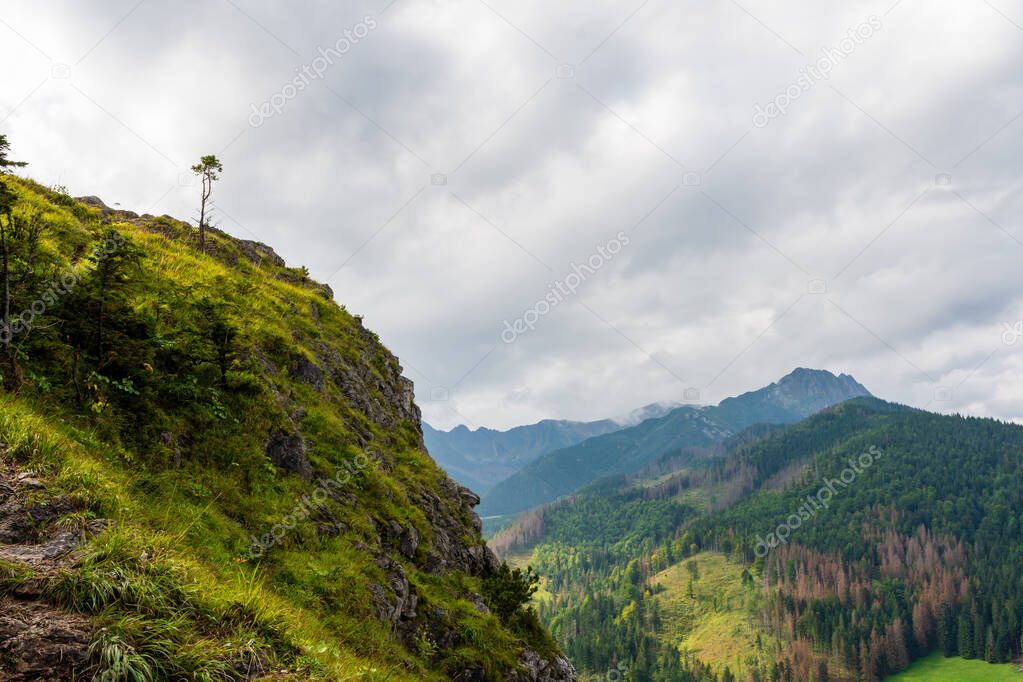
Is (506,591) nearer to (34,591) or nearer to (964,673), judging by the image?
(34,591)

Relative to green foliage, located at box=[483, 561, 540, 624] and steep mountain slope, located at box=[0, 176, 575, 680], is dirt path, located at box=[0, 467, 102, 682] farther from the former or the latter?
green foliage, located at box=[483, 561, 540, 624]

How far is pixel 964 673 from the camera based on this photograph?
623 ft

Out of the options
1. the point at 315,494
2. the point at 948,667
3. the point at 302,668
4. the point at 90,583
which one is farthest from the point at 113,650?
the point at 948,667

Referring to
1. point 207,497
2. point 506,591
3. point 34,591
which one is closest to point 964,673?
point 506,591

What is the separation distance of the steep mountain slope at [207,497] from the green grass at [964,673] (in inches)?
9586

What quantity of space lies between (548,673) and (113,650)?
21.3 metres

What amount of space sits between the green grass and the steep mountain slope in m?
243

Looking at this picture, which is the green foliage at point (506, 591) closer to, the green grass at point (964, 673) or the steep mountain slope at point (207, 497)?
the steep mountain slope at point (207, 497)

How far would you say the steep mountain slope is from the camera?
6641 millimetres

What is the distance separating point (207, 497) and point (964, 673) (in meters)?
268

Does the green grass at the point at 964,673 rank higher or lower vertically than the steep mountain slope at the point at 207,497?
lower

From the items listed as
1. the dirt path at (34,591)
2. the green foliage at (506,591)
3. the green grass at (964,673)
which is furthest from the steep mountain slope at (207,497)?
the green grass at (964,673)

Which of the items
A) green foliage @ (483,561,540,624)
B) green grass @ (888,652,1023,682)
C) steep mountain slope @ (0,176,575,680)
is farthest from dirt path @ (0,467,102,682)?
green grass @ (888,652,1023,682)

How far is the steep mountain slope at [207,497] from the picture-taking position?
664 cm
